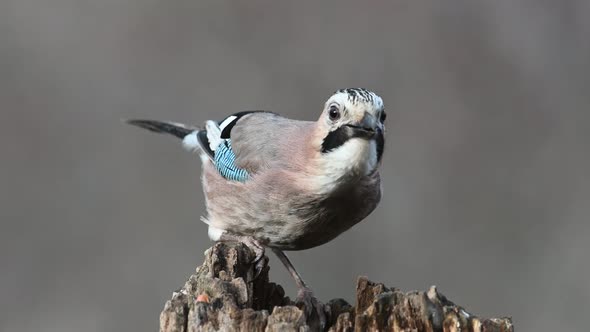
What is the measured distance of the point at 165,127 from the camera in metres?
4.79

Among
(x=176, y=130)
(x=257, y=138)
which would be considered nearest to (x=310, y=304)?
(x=257, y=138)

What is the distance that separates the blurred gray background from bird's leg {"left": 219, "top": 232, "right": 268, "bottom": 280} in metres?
1.17

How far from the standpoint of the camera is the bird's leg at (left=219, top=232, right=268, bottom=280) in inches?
130

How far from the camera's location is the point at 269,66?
5488 mm

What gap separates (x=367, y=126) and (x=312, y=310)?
22.8 inches

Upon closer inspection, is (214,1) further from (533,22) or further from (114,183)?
(533,22)

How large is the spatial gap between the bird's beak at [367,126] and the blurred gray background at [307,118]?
6.26 feet

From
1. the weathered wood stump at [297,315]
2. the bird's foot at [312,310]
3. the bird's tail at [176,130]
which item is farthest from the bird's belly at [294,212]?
the bird's tail at [176,130]

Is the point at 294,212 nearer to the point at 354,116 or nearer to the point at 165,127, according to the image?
the point at 354,116

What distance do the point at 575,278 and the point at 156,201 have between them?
2.20 meters

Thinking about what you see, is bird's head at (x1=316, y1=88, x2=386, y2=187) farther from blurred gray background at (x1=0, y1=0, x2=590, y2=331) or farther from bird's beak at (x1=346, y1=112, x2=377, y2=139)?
blurred gray background at (x1=0, y1=0, x2=590, y2=331)

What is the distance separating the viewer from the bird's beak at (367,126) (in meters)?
3.19

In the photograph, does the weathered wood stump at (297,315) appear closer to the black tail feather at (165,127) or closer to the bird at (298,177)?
the bird at (298,177)

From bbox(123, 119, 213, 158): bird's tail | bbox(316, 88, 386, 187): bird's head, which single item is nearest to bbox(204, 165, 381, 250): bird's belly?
bbox(316, 88, 386, 187): bird's head
